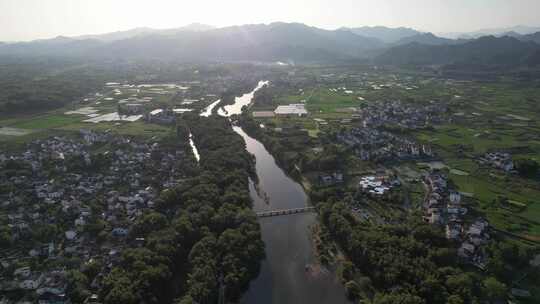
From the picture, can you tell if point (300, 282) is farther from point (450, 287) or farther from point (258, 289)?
point (450, 287)

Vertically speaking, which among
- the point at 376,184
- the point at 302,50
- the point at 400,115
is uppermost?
the point at 302,50

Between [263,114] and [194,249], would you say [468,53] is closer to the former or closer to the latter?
[263,114]

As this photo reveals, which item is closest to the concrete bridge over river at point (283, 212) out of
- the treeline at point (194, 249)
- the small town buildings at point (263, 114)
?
the treeline at point (194, 249)

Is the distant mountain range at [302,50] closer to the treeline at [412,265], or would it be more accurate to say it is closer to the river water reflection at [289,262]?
the treeline at [412,265]

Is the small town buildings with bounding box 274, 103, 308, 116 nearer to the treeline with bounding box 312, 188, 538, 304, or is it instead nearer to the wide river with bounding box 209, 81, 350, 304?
the wide river with bounding box 209, 81, 350, 304

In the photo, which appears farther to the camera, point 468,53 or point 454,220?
point 468,53

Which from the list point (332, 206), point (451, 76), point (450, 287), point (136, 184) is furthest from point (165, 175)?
point (451, 76)

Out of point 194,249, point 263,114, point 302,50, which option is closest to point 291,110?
point 263,114
